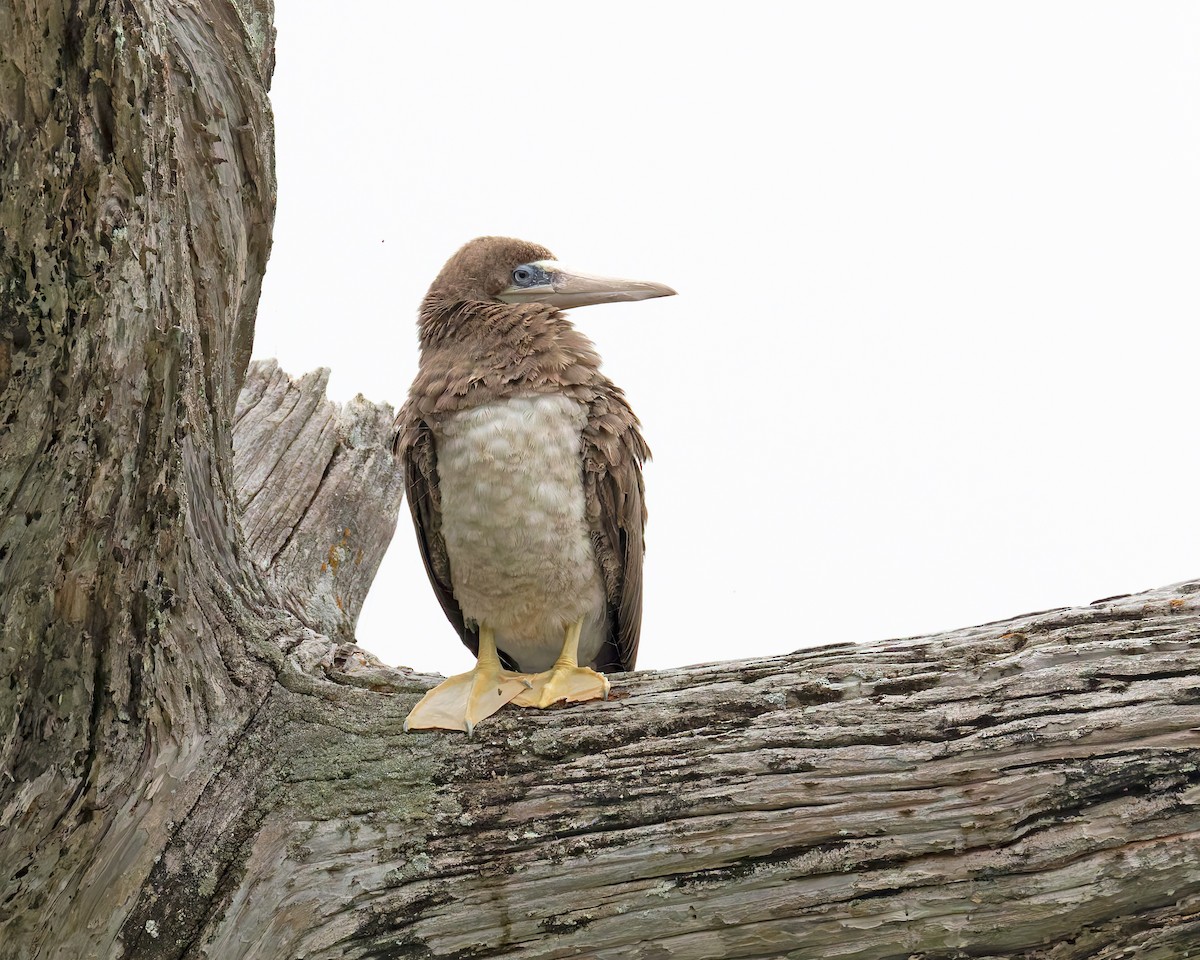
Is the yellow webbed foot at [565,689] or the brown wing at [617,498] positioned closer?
the yellow webbed foot at [565,689]

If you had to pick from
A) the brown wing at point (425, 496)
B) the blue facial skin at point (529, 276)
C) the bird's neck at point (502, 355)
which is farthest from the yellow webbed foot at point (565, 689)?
the blue facial skin at point (529, 276)

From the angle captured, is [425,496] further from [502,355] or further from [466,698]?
[466,698]

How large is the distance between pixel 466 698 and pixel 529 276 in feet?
6.31

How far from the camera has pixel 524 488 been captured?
12.7 ft

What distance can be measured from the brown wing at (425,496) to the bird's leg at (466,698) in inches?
22.0

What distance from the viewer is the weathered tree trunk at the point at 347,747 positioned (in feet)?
7.82

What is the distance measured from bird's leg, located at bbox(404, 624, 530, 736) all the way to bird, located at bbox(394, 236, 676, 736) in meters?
0.01

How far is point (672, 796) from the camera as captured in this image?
9.58 feet

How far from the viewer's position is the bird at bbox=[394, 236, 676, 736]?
3885 mm

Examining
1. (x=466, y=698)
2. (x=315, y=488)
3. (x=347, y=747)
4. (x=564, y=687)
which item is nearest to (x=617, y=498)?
(x=564, y=687)

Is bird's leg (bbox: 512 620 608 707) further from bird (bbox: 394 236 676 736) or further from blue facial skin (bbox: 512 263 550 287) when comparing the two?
blue facial skin (bbox: 512 263 550 287)

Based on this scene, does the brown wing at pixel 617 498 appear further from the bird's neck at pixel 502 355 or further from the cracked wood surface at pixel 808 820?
the cracked wood surface at pixel 808 820

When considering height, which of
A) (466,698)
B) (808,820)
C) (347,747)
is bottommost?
(808,820)

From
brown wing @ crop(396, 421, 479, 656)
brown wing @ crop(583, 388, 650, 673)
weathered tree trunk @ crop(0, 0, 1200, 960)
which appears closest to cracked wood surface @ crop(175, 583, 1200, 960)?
weathered tree trunk @ crop(0, 0, 1200, 960)
